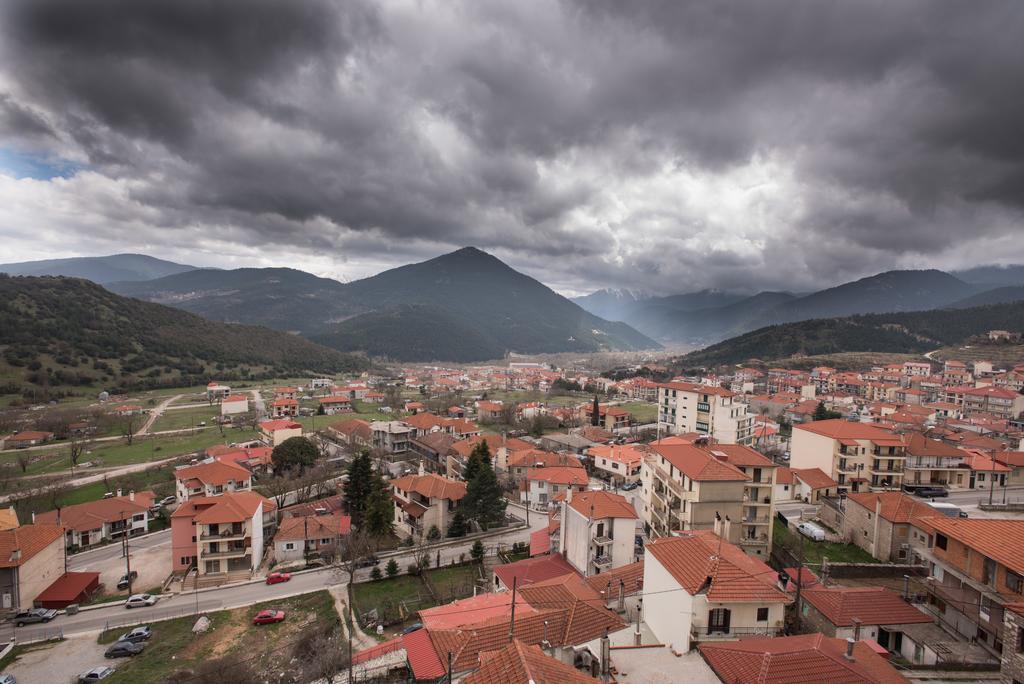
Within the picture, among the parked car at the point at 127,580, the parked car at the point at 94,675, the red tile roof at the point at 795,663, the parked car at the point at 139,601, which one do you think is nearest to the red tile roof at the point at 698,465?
the red tile roof at the point at 795,663

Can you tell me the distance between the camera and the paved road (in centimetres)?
2050

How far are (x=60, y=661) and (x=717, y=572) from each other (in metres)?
23.4

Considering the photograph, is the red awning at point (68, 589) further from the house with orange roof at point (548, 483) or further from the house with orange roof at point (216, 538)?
the house with orange roof at point (548, 483)

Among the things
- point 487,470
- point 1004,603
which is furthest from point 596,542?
point 1004,603

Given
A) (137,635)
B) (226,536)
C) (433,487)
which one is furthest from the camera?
(433,487)

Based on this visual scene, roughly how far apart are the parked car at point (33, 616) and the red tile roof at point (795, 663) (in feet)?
88.5

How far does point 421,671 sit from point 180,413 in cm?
6715

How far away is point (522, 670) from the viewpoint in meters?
8.52

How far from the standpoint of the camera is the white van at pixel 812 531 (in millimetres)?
24344

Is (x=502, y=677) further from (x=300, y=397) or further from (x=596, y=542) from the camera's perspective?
(x=300, y=397)

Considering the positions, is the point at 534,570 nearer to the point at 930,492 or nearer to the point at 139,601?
the point at 139,601

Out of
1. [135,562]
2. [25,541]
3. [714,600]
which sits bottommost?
[135,562]

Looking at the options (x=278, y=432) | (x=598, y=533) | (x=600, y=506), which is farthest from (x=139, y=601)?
(x=278, y=432)

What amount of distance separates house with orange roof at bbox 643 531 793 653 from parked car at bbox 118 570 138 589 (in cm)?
2541
